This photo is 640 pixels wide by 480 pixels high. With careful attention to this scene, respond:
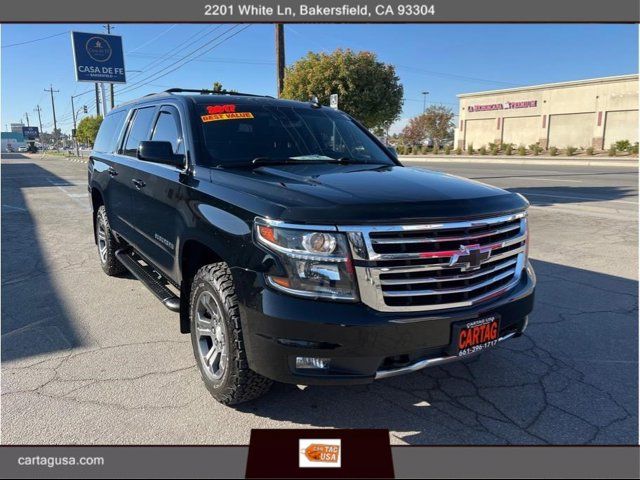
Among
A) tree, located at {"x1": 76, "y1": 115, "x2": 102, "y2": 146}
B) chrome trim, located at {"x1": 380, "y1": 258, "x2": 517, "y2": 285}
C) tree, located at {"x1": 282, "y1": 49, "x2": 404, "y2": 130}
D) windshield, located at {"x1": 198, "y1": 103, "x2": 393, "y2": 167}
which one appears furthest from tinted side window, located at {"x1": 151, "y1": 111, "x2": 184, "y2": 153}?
tree, located at {"x1": 76, "y1": 115, "x2": 102, "y2": 146}

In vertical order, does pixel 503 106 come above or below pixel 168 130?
above

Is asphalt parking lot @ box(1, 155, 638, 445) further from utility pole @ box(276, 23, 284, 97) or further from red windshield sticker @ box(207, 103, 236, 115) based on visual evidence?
utility pole @ box(276, 23, 284, 97)

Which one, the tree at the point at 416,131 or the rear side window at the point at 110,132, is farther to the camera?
the tree at the point at 416,131

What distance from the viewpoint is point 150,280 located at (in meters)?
4.27

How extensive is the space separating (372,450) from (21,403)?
2.22 m

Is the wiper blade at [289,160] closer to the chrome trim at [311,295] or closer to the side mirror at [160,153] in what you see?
the side mirror at [160,153]

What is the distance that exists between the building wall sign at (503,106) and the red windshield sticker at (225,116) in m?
48.7

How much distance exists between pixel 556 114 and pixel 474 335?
47903 millimetres

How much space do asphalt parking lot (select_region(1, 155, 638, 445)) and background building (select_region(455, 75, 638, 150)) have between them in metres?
36.0

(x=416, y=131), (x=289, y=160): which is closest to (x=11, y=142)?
(x=416, y=131)

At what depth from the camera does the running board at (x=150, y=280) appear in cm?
362

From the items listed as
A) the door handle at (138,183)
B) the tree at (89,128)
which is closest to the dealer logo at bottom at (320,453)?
the door handle at (138,183)

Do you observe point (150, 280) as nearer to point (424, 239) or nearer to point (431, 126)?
point (424, 239)
